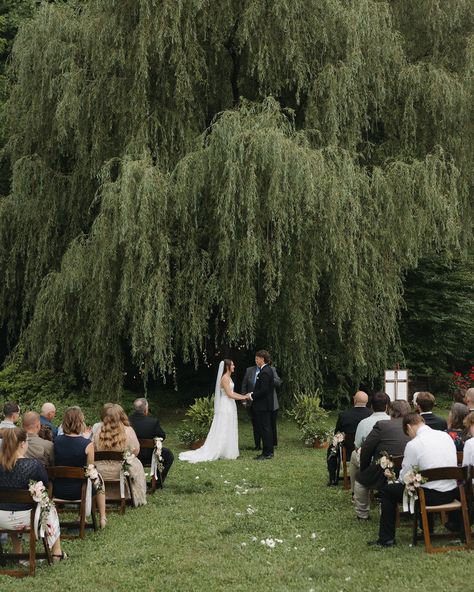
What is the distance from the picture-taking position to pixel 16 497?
21.3 ft

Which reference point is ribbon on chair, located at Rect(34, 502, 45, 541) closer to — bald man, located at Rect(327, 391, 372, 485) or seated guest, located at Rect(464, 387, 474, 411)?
bald man, located at Rect(327, 391, 372, 485)

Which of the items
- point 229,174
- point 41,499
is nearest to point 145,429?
point 41,499

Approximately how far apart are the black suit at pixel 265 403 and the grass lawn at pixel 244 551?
2.24 metres

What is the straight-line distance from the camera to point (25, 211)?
16.4 meters

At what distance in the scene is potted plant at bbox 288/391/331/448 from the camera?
45.1 feet

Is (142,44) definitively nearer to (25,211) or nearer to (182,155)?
(182,155)

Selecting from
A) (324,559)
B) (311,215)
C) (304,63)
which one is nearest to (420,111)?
(304,63)

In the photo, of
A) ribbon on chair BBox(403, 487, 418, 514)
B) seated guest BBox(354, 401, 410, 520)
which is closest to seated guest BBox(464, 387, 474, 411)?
seated guest BBox(354, 401, 410, 520)

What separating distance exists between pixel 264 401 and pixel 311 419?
2039 millimetres

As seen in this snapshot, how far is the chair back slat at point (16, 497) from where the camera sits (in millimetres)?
6449

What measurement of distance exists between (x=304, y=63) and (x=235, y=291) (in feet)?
16.1

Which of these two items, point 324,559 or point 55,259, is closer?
point 324,559

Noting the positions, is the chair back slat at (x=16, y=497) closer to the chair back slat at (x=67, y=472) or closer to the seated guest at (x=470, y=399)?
the chair back slat at (x=67, y=472)

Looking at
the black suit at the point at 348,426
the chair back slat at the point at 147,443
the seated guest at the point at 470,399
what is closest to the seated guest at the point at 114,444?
the chair back slat at the point at 147,443
